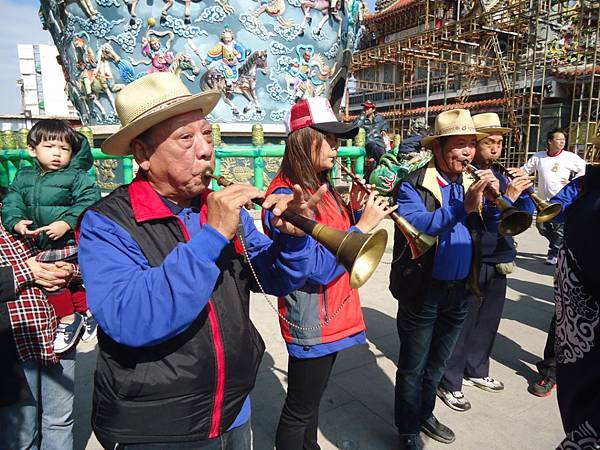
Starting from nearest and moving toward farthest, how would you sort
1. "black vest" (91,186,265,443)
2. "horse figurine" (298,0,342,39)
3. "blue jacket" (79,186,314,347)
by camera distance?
1. "blue jacket" (79,186,314,347)
2. "black vest" (91,186,265,443)
3. "horse figurine" (298,0,342,39)

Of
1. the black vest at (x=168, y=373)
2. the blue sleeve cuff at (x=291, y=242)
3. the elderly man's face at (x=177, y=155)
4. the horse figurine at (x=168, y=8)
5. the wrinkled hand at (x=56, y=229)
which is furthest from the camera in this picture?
the horse figurine at (x=168, y=8)

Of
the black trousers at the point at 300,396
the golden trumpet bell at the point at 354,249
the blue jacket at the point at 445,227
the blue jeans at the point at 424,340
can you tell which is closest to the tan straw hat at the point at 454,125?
the blue jacket at the point at 445,227

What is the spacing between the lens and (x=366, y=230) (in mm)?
2096

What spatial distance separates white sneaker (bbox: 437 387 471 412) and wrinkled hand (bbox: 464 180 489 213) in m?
1.76

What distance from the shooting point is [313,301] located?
220 centimetres

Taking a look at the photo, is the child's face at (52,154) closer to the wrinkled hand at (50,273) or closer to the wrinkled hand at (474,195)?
the wrinkled hand at (50,273)

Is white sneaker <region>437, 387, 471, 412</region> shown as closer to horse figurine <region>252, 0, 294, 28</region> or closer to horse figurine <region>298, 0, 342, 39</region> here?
horse figurine <region>252, 0, 294, 28</region>

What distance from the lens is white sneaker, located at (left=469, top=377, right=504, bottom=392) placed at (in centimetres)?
350

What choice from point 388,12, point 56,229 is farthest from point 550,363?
point 388,12

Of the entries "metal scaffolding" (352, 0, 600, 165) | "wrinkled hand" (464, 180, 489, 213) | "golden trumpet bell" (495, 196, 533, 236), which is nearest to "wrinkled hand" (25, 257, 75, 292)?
"wrinkled hand" (464, 180, 489, 213)

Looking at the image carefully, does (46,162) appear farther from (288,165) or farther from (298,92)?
(298,92)

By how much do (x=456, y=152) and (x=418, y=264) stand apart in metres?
0.80

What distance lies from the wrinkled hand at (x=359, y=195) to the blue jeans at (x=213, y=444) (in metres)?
1.39

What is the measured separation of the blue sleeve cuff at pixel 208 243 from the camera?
4.30 feet
